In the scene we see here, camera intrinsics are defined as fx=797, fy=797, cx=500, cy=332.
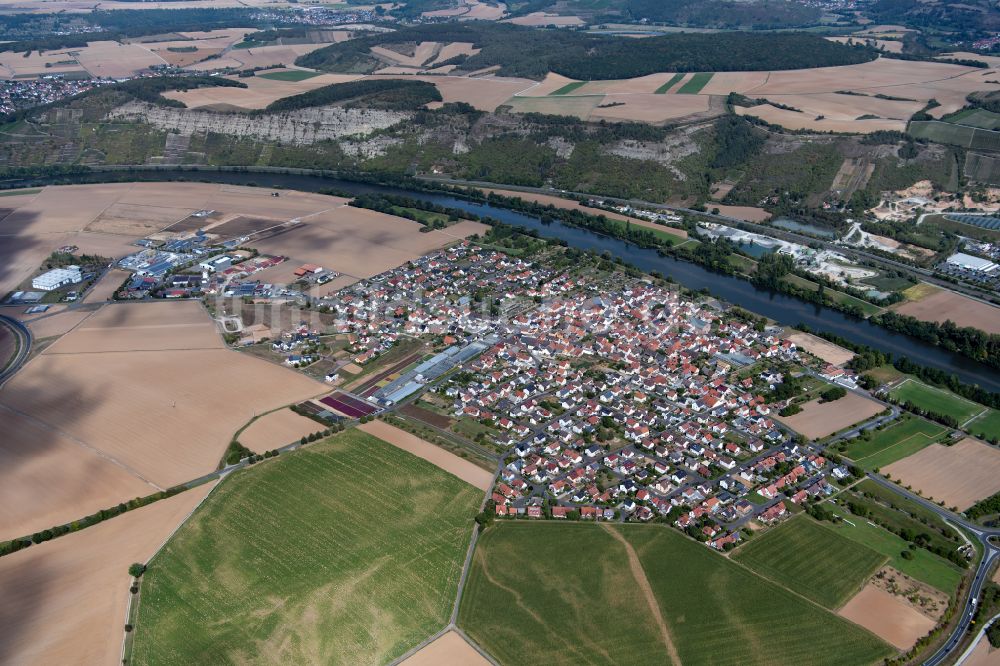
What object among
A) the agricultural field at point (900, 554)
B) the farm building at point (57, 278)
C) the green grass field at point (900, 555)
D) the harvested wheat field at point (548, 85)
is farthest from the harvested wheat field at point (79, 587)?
the harvested wheat field at point (548, 85)

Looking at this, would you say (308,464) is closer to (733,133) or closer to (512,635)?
(512,635)

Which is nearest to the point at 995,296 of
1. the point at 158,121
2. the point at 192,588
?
the point at 192,588

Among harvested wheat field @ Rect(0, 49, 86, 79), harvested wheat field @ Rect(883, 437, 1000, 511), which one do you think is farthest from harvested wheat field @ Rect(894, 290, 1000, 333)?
harvested wheat field @ Rect(0, 49, 86, 79)

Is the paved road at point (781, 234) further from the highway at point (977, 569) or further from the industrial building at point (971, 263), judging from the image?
the highway at point (977, 569)

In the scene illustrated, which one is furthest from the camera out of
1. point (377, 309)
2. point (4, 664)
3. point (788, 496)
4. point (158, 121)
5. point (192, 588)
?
point (158, 121)

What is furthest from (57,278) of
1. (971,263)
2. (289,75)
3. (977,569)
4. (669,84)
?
(669,84)
